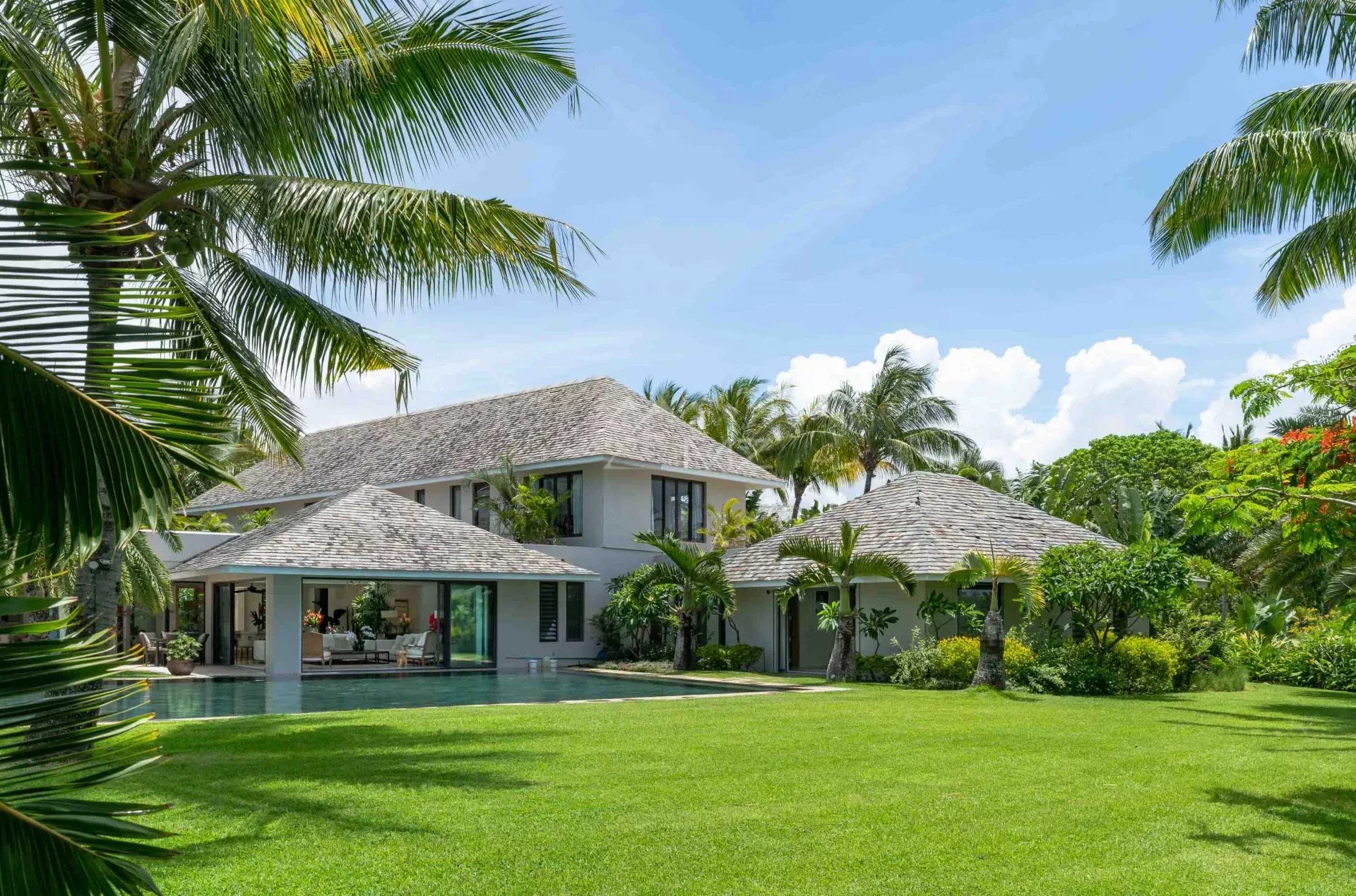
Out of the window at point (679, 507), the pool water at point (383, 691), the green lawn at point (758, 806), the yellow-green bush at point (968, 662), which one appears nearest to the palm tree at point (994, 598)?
the yellow-green bush at point (968, 662)

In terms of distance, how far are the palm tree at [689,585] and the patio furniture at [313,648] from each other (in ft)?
26.6

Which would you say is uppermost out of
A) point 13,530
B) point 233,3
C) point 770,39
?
point 770,39

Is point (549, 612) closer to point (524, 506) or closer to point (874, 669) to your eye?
point (524, 506)

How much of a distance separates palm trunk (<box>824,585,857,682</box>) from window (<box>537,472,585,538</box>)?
10621 millimetres

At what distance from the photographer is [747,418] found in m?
47.0

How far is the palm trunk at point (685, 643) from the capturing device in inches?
1101

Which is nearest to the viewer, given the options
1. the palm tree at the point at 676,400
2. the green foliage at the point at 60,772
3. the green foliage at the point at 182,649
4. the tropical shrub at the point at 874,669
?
the green foliage at the point at 60,772

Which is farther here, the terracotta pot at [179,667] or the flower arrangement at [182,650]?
the flower arrangement at [182,650]

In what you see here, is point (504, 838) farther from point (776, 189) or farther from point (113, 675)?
point (776, 189)

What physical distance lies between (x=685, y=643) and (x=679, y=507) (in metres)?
7.51

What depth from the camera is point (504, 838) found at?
27.2 feet

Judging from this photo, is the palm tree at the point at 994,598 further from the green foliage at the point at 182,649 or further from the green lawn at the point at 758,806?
the green foliage at the point at 182,649

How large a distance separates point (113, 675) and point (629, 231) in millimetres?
15295

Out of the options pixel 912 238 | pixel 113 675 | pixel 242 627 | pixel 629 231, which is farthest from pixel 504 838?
pixel 242 627
